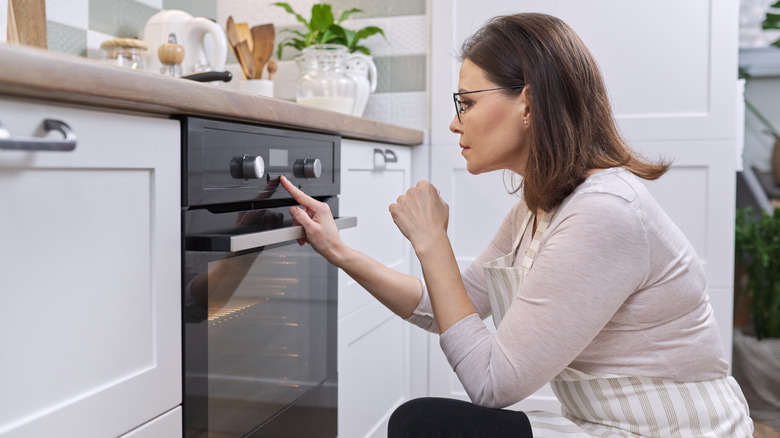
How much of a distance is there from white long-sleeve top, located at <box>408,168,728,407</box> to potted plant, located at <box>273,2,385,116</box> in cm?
121

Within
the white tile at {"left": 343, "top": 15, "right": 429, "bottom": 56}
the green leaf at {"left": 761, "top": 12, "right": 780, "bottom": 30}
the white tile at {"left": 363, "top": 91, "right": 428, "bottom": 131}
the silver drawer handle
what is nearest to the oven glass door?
the silver drawer handle

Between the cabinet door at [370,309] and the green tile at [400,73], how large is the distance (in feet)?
0.94

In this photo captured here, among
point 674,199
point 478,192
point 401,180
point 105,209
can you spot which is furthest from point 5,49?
point 674,199

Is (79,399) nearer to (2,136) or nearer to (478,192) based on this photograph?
(2,136)

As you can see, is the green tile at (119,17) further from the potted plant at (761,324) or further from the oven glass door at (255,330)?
the potted plant at (761,324)

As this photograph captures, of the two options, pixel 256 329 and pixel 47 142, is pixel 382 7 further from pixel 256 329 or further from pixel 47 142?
pixel 47 142

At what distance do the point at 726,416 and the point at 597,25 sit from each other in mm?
1397

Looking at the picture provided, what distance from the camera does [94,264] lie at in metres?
0.80

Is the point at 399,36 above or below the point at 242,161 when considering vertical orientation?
above

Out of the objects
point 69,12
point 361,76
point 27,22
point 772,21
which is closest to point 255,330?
point 27,22

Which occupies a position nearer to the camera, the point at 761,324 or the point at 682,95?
the point at 682,95

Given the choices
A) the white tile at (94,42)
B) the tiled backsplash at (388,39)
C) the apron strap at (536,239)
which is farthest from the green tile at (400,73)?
the apron strap at (536,239)

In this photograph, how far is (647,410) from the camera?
1069mm

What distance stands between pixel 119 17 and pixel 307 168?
101cm
